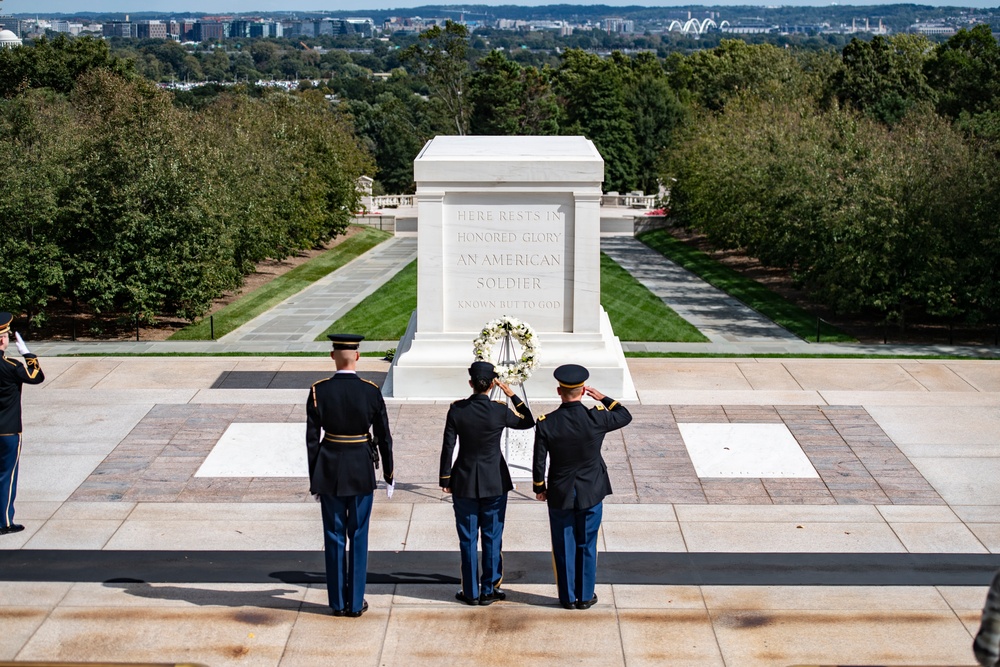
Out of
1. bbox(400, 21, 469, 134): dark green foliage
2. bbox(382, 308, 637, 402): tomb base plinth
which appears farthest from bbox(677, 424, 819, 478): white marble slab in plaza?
bbox(400, 21, 469, 134): dark green foliage

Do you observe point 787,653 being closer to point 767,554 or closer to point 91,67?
point 767,554

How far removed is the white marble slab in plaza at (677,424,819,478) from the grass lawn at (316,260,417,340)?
8911 millimetres

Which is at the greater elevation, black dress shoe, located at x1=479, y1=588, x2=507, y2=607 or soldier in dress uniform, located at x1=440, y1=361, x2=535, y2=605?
soldier in dress uniform, located at x1=440, y1=361, x2=535, y2=605

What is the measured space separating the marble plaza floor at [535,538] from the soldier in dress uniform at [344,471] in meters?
0.29

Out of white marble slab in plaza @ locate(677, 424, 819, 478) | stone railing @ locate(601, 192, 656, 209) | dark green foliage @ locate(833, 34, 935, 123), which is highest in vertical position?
dark green foliage @ locate(833, 34, 935, 123)

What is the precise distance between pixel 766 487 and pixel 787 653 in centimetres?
360

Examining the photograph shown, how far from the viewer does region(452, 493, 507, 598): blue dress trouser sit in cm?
841

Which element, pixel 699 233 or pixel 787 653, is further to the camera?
pixel 699 233

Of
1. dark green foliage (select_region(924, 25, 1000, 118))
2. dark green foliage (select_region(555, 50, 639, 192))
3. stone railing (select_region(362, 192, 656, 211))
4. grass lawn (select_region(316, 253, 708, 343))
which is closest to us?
grass lawn (select_region(316, 253, 708, 343))

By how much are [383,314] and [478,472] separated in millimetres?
15558

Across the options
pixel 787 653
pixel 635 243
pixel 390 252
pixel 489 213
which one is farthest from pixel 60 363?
pixel 635 243

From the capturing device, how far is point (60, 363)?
16391mm

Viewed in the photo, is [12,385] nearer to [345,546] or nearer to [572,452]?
[345,546]

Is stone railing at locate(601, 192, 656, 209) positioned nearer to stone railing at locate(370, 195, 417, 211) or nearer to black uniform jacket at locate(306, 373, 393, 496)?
stone railing at locate(370, 195, 417, 211)
